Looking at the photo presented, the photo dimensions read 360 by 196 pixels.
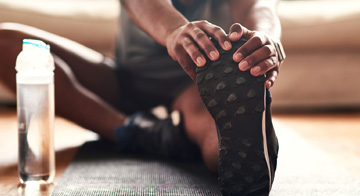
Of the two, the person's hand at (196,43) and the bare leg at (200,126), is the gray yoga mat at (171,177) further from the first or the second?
the person's hand at (196,43)

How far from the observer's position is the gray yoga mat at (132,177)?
2.17 ft

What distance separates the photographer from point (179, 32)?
0.63 metres

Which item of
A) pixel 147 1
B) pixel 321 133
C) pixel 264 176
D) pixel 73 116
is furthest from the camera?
pixel 321 133

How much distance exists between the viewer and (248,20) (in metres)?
0.83

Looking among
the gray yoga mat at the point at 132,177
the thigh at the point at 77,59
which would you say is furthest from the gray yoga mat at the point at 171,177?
the thigh at the point at 77,59

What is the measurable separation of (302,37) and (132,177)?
1.19 m

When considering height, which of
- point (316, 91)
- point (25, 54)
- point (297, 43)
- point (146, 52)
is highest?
point (25, 54)

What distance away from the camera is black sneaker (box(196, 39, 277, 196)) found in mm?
569

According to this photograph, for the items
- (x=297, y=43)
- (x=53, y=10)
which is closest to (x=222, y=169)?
(x=297, y=43)

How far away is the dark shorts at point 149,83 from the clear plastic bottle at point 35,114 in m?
0.39

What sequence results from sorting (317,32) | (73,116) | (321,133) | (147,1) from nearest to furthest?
1. (147,1)
2. (73,116)
3. (321,133)
4. (317,32)

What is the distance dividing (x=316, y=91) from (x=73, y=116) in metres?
1.16

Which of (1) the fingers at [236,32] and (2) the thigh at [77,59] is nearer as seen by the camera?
(1) the fingers at [236,32]

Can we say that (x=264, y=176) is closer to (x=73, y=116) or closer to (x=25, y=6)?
(x=73, y=116)
